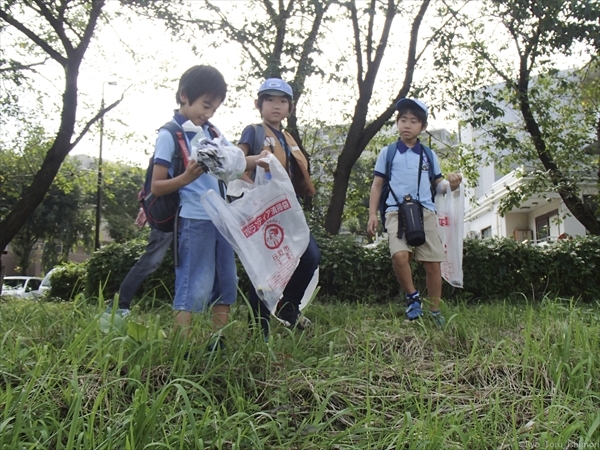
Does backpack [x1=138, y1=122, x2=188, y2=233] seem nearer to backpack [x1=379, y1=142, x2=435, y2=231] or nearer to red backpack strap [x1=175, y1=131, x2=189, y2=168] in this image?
red backpack strap [x1=175, y1=131, x2=189, y2=168]

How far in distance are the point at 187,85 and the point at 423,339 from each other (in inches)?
72.6

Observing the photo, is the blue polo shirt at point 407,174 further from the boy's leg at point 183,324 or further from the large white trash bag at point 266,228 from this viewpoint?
the boy's leg at point 183,324

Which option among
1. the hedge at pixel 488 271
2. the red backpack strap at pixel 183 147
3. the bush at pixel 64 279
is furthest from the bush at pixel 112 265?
the red backpack strap at pixel 183 147

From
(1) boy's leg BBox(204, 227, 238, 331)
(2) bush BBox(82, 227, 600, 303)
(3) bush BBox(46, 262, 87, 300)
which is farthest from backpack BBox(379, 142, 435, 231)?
(3) bush BBox(46, 262, 87, 300)

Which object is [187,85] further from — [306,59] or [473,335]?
[306,59]

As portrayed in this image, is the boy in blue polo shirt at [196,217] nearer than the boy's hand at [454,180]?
Yes

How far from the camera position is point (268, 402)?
7.84 feet

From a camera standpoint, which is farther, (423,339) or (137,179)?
(137,179)

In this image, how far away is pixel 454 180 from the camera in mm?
4402

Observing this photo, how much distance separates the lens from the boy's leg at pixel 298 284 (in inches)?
144

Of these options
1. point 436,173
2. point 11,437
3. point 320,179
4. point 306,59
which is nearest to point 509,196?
point 320,179

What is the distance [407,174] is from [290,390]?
2.31 meters

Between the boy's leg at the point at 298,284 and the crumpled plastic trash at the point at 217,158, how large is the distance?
951mm

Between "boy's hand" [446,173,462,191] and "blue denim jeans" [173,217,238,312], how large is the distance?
1.91 meters
